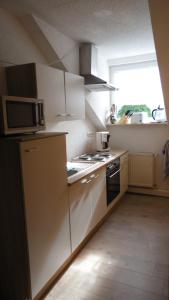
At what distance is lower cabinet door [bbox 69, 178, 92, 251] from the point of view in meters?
2.27

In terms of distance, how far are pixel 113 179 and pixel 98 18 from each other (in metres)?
2.05

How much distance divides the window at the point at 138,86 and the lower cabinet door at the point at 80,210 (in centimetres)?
221

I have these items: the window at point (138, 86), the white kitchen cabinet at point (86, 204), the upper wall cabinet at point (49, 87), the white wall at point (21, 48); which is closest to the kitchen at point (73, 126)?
the white wall at point (21, 48)

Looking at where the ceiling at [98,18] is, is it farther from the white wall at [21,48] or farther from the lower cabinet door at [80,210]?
the lower cabinet door at [80,210]

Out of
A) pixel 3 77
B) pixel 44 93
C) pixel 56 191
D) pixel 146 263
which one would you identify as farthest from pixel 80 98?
pixel 146 263

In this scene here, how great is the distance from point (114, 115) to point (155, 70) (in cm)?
104

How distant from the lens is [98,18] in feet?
7.80

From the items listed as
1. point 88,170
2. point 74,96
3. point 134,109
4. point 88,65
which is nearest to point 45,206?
point 88,170

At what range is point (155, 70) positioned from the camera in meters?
3.93

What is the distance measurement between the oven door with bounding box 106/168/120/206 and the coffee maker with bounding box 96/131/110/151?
520mm

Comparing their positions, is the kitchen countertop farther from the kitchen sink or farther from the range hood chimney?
the range hood chimney

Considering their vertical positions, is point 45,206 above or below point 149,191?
above

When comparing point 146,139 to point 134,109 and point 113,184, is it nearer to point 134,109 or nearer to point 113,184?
point 134,109

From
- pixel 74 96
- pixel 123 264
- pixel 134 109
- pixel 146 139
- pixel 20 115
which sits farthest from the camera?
pixel 134 109
